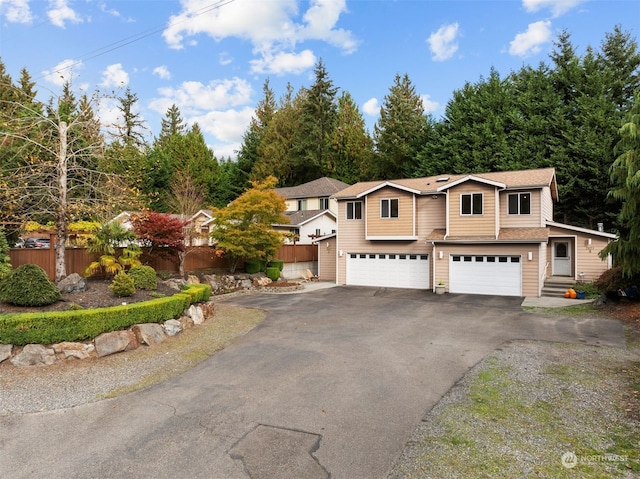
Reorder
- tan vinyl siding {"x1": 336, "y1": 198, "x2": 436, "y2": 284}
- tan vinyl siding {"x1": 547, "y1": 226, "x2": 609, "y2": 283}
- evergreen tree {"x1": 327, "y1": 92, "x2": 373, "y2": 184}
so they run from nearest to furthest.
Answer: tan vinyl siding {"x1": 547, "y1": 226, "x2": 609, "y2": 283} → tan vinyl siding {"x1": 336, "y1": 198, "x2": 436, "y2": 284} → evergreen tree {"x1": 327, "y1": 92, "x2": 373, "y2": 184}

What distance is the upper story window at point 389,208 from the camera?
19.6m

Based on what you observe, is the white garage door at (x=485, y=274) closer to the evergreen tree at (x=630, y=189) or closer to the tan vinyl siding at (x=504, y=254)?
the tan vinyl siding at (x=504, y=254)

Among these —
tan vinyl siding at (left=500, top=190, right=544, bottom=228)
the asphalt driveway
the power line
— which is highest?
the power line

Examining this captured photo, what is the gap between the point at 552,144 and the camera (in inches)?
1033

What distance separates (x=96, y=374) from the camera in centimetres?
694

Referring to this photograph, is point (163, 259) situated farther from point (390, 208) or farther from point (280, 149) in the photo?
point (280, 149)

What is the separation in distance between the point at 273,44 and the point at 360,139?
27692mm

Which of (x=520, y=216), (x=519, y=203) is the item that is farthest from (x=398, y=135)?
(x=520, y=216)

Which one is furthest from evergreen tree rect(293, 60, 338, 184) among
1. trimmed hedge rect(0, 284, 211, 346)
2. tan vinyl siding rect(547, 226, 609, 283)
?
trimmed hedge rect(0, 284, 211, 346)

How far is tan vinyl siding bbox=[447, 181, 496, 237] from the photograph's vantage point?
1717 cm

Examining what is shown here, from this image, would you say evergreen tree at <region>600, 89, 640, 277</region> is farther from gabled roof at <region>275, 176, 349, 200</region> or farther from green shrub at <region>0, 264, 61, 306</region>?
gabled roof at <region>275, 176, 349, 200</region>

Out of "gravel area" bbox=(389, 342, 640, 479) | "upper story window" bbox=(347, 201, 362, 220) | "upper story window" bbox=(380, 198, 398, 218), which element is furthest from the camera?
"upper story window" bbox=(347, 201, 362, 220)

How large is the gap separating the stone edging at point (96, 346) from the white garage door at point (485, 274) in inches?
508

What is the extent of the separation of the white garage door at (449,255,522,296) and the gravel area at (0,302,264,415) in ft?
39.8
